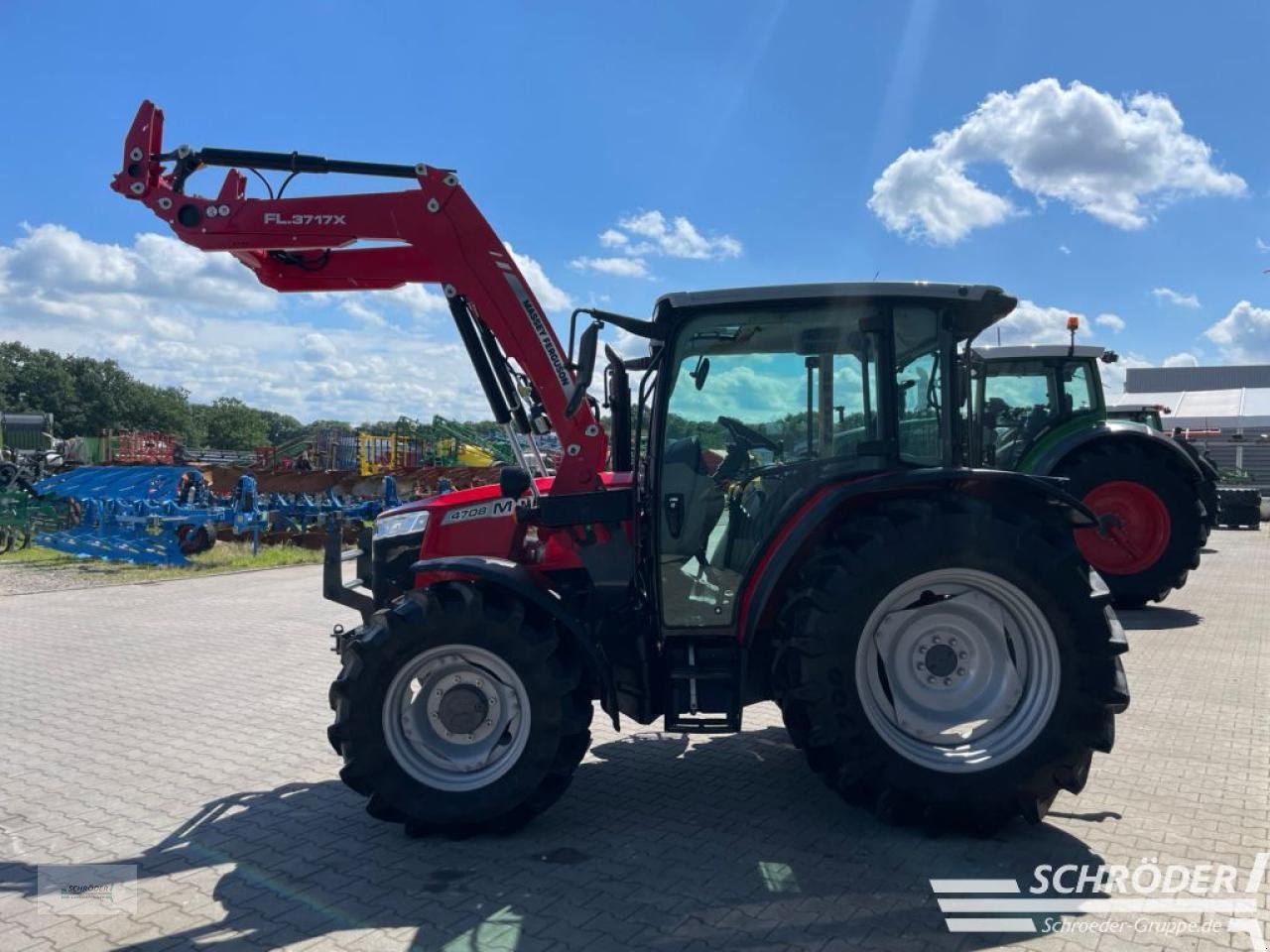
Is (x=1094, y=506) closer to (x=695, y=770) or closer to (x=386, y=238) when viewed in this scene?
(x=695, y=770)

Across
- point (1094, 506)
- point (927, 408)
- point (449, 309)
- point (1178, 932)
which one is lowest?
point (1178, 932)

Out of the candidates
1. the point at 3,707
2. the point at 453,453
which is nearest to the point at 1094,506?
the point at 3,707

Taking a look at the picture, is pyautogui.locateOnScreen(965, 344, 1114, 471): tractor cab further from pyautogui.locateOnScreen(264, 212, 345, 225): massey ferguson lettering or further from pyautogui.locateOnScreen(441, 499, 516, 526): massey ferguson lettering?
pyautogui.locateOnScreen(264, 212, 345, 225): massey ferguson lettering

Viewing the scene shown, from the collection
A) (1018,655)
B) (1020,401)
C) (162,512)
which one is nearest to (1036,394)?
(1020,401)

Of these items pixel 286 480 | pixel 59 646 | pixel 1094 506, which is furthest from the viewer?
pixel 286 480

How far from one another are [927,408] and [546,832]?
8.63 feet

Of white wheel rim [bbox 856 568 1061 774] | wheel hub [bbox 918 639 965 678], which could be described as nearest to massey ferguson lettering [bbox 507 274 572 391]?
white wheel rim [bbox 856 568 1061 774]

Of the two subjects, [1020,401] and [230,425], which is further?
[230,425]

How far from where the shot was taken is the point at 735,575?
4.33m

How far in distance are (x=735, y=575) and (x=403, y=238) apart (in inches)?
96.6

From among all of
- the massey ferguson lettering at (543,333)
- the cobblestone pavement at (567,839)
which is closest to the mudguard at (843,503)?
the cobblestone pavement at (567,839)

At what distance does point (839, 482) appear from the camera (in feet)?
14.0

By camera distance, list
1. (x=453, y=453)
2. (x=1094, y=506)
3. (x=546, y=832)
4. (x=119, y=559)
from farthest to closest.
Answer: (x=453, y=453) → (x=119, y=559) → (x=1094, y=506) → (x=546, y=832)

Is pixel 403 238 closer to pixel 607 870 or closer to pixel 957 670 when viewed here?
pixel 607 870
